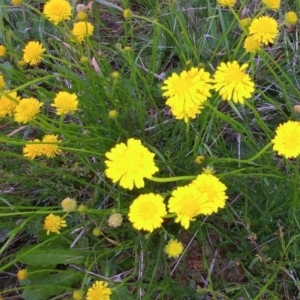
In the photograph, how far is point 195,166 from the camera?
1.32 meters

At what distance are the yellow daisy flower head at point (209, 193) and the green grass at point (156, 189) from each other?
18 centimetres

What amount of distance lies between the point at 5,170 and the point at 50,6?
1.50 feet

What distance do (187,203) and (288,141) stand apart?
0.21 m

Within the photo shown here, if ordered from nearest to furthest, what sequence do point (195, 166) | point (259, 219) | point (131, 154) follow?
point (131, 154) → point (259, 219) → point (195, 166)

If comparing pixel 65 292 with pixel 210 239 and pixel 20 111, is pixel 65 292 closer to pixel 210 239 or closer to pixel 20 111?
pixel 210 239

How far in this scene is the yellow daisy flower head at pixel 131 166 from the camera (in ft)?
2.92

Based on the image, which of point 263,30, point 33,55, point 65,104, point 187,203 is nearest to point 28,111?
point 65,104

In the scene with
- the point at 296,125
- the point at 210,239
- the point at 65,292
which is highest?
the point at 296,125

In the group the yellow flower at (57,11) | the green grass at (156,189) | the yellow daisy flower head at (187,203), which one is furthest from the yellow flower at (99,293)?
the yellow flower at (57,11)

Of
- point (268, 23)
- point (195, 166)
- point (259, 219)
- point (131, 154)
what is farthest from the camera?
point (195, 166)

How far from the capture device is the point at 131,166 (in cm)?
89

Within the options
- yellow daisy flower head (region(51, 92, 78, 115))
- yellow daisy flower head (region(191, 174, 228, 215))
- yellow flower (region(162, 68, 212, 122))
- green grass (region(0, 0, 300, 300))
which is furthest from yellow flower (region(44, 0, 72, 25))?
yellow daisy flower head (region(191, 174, 228, 215))

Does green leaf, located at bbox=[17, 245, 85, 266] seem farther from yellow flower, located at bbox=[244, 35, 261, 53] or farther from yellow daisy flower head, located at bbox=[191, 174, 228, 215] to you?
yellow flower, located at bbox=[244, 35, 261, 53]

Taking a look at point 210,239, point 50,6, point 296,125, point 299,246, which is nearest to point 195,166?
point 210,239
